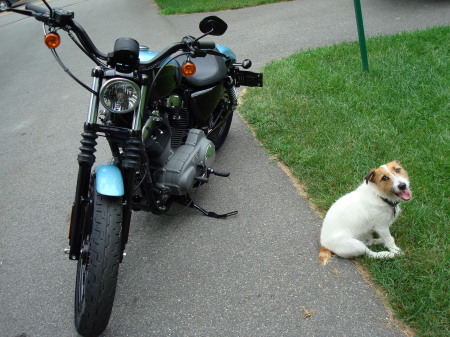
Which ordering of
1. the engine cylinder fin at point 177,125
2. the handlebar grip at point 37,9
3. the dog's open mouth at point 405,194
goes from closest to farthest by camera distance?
the handlebar grip at point 37,9 < the dog's open mouth at point 405,194 < the engine cylinder fin at point 177,125

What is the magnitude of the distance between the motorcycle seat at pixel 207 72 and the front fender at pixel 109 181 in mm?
1500

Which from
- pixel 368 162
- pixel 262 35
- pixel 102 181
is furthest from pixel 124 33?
pixel 102 181

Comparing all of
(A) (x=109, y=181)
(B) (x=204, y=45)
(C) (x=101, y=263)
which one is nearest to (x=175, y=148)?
(B) (x=204, y=45)

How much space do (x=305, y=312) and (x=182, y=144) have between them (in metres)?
1.81

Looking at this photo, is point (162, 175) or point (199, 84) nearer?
point (162, 175)

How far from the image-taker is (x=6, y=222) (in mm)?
4492

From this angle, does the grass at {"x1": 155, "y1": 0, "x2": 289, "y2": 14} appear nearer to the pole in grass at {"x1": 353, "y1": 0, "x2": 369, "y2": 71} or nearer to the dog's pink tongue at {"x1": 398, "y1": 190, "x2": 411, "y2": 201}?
the pole in grass at {"x1": 353, "y1": 0, "x2": 369, "y2": 71}

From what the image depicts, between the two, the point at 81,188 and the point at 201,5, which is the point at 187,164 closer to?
the point at 81,188

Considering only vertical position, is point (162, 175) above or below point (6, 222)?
above

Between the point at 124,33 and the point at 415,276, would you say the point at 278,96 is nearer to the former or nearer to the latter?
Result: the point at 415,276

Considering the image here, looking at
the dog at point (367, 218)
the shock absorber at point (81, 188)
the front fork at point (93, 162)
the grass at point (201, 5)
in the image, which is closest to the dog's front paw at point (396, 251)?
the dog at point (367, 218)

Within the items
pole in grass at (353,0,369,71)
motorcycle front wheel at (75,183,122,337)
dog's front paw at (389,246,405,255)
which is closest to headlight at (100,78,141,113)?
motorcycle front wheel at (75,183,122,337)

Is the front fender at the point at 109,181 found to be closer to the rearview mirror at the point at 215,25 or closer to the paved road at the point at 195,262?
the paved road at the point at 195,262

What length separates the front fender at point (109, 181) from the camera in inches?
110
